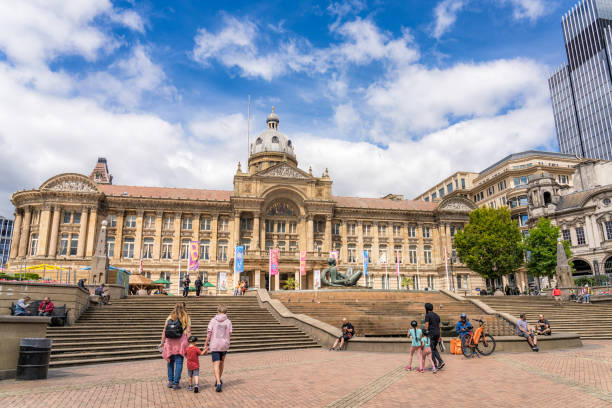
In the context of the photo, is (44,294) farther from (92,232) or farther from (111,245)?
(111,245)

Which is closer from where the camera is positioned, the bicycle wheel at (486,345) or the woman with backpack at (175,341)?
the woman with backpack at (175,341)

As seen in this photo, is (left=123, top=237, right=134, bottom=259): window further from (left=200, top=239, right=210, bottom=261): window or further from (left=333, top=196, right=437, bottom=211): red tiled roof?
(left=333, top=196, right=437, bottom=211): red tiled roof

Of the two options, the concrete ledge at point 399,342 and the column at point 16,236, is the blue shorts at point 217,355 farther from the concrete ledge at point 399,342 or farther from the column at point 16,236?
the column at point 16,236

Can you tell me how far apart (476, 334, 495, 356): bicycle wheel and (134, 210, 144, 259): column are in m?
49.5

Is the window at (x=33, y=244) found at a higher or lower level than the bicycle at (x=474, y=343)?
higher

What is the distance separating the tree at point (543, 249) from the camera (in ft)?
163

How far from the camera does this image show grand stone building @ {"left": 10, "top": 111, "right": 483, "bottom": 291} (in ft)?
179

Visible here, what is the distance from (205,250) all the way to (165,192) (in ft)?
38.0

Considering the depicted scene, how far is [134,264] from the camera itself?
55.9m

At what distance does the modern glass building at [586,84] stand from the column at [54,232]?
122249mm

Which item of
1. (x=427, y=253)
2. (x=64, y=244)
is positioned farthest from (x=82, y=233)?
(x=427, y=253)

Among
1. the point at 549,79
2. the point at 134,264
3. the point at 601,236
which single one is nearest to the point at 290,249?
the point at 134,264

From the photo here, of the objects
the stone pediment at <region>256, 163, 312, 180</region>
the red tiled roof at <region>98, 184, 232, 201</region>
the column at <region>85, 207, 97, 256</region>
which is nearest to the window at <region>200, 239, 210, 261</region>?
the red tiled roof at <region>98, 184, 232, 201</region>

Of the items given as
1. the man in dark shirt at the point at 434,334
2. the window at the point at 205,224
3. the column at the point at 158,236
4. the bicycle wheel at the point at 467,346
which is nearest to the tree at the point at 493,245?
the window at the point at 205,224
